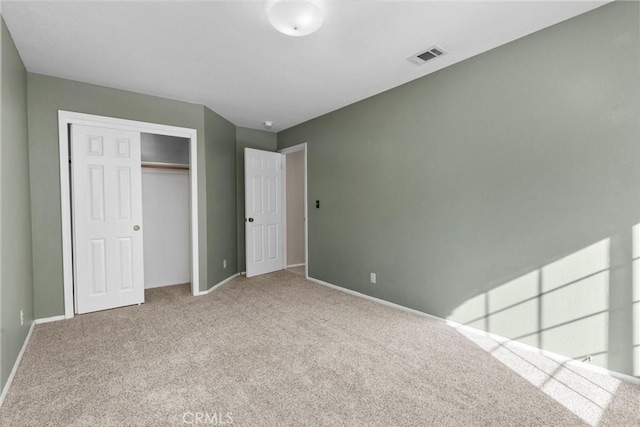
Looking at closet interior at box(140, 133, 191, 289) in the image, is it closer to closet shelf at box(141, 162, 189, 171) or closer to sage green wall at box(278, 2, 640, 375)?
closet shelf at box(141, 162, 189, 171)

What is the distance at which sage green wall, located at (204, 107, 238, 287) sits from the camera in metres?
4.18

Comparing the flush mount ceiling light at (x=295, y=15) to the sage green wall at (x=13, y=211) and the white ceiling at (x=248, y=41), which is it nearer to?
the white ceiling at (x=248, y=41)

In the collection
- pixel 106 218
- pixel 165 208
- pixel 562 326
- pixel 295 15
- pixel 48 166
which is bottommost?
pixel 562 326

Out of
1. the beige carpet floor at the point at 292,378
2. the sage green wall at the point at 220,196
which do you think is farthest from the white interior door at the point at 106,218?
the sage green wall at the point at 220,196

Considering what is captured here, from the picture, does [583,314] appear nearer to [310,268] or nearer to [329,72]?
[329,72]

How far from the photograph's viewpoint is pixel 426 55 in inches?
105

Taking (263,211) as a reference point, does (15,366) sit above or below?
below

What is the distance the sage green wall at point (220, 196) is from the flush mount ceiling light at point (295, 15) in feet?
7.73

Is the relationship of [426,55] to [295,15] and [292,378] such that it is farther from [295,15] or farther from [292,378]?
[292,378]

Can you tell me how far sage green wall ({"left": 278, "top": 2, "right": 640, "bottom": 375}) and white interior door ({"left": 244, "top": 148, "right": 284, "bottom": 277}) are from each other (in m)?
1.93

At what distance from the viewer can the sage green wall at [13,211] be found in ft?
6.64

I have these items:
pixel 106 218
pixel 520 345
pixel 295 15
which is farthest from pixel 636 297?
pixel 106 218

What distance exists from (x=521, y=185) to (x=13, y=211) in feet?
13.3
